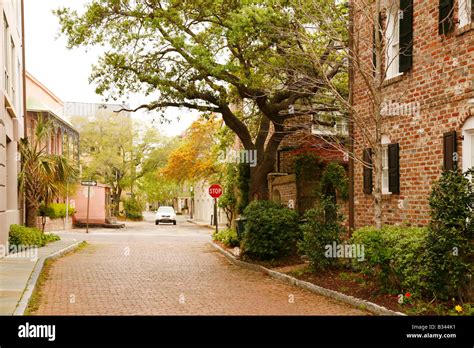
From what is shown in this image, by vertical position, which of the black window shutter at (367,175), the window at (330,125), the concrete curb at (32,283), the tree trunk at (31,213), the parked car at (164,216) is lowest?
the parked car at (164,216)

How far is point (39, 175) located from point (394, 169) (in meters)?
13.0

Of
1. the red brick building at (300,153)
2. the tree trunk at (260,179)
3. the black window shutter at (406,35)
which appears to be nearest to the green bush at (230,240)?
the red brick building at (300,153)

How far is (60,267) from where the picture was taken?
1639cm

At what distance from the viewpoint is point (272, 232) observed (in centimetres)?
1708

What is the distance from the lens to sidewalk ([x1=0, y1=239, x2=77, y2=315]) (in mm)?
9695

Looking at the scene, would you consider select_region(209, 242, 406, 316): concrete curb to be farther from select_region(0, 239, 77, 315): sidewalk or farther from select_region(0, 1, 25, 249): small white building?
select_region(0, 1, 25, 249): small white building

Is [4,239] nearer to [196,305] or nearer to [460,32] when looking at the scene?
[196,305]

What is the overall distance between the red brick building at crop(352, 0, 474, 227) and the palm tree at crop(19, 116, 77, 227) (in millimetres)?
11560

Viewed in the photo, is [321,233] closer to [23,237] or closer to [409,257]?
[409,257]

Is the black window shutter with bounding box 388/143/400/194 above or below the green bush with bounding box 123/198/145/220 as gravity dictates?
above

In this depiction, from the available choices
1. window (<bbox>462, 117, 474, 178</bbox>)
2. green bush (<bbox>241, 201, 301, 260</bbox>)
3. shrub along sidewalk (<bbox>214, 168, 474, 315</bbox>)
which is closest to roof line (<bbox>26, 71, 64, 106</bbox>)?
green bush (<bbox>241, 201, 301, 260</bbox>)

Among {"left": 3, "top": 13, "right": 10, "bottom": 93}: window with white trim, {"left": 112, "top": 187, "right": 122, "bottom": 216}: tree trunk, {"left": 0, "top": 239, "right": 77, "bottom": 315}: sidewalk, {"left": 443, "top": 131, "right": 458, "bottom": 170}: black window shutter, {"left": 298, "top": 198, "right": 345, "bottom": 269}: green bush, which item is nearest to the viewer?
{"left": 0, "top": 239, "right": 77, "bottom": 315}: sidewalk

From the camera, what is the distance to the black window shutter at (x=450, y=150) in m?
11.3

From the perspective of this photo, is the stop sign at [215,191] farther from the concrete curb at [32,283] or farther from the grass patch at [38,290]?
the grass patch at [38,290]
